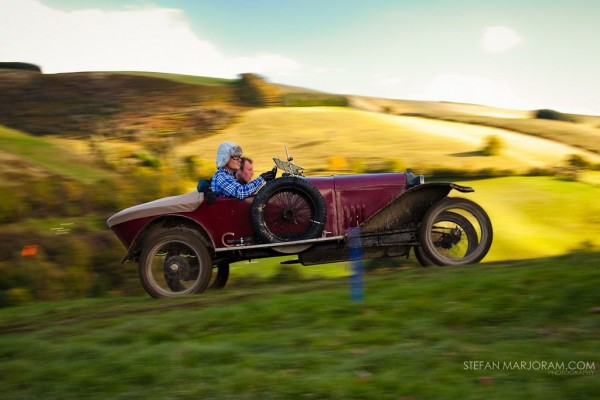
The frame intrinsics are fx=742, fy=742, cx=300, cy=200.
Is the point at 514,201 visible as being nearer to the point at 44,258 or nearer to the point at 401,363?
the point at 44,258

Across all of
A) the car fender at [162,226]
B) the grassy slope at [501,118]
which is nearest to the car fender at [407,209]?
the car fender at [162,226]

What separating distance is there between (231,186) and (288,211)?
0.68 meters

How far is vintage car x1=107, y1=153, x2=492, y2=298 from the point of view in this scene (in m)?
8.12

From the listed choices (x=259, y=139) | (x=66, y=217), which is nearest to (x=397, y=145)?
(x=259, y=139)

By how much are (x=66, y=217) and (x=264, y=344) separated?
35.0 feet

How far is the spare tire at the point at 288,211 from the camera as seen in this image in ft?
26.4

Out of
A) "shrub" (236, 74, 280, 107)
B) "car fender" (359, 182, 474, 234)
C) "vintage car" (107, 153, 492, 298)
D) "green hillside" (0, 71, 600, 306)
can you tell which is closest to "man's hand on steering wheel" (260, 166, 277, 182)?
"vintage car" (107, 153, 492, 298)

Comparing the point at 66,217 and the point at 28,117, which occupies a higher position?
the point at 28,117

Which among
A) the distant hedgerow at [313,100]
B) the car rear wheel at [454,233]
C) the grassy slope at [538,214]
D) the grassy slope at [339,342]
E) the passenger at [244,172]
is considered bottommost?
the grassy slope at [538,214]

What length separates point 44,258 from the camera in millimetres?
11898

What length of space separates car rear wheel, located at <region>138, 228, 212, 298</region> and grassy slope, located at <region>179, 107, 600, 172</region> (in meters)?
11.0

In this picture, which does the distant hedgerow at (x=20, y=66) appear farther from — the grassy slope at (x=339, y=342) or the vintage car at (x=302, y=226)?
the grassy slope at (x=339, y=342)

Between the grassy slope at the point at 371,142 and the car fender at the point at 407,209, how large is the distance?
1113 cm

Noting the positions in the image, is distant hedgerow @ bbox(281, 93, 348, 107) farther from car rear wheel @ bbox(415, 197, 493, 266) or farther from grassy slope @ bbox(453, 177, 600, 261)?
car rear wheel @ bbox(415, 197, 493, 266)
